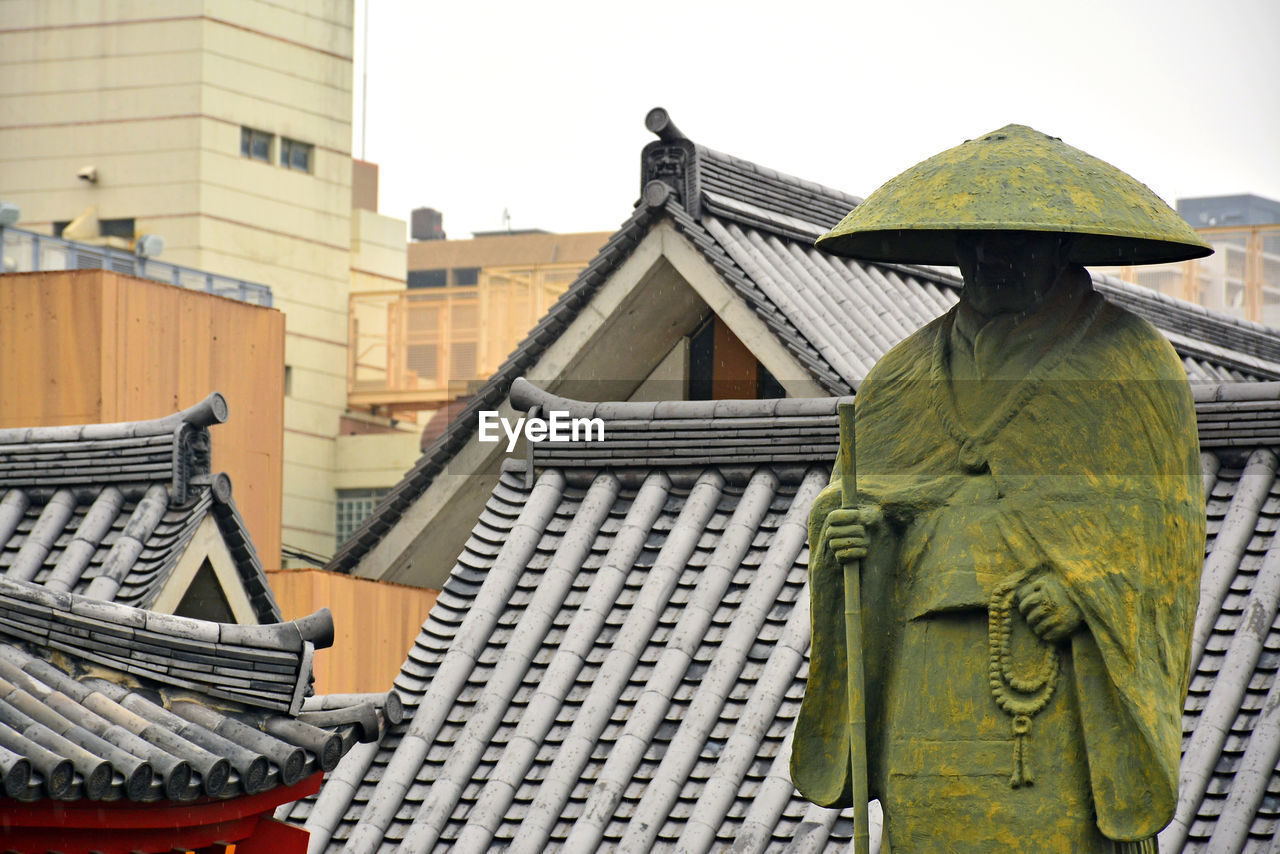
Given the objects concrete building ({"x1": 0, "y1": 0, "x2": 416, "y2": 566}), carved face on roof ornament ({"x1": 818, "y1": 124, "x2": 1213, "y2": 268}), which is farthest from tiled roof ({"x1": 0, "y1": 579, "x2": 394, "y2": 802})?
concrete building ({"x1": 0, "y1": 0, "x2": 416, "y2": 566})

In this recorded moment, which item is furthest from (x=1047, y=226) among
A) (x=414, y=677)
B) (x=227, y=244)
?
(x=227, y=244)

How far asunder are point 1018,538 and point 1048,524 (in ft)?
0.34

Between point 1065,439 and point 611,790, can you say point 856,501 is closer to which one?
point 1065,439

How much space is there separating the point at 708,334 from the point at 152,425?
4812 mm

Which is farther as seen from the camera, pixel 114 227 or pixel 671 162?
pixel 114 227

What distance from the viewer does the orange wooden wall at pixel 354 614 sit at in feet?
67.3

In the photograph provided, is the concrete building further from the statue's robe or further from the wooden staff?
the wooden staff

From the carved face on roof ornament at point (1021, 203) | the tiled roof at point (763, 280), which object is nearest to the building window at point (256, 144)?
the tiled roof at point (763, 280)

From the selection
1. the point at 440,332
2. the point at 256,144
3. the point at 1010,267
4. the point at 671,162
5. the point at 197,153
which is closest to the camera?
the point at 1010,267

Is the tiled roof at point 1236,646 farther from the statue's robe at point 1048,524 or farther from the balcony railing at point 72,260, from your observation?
the balcony railing at point 72,260

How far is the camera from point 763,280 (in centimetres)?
1731

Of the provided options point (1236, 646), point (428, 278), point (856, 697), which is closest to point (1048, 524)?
point (856, 697)

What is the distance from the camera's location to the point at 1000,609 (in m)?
6.45

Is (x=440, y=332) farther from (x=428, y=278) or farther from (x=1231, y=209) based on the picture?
(x=1231, y=209)
